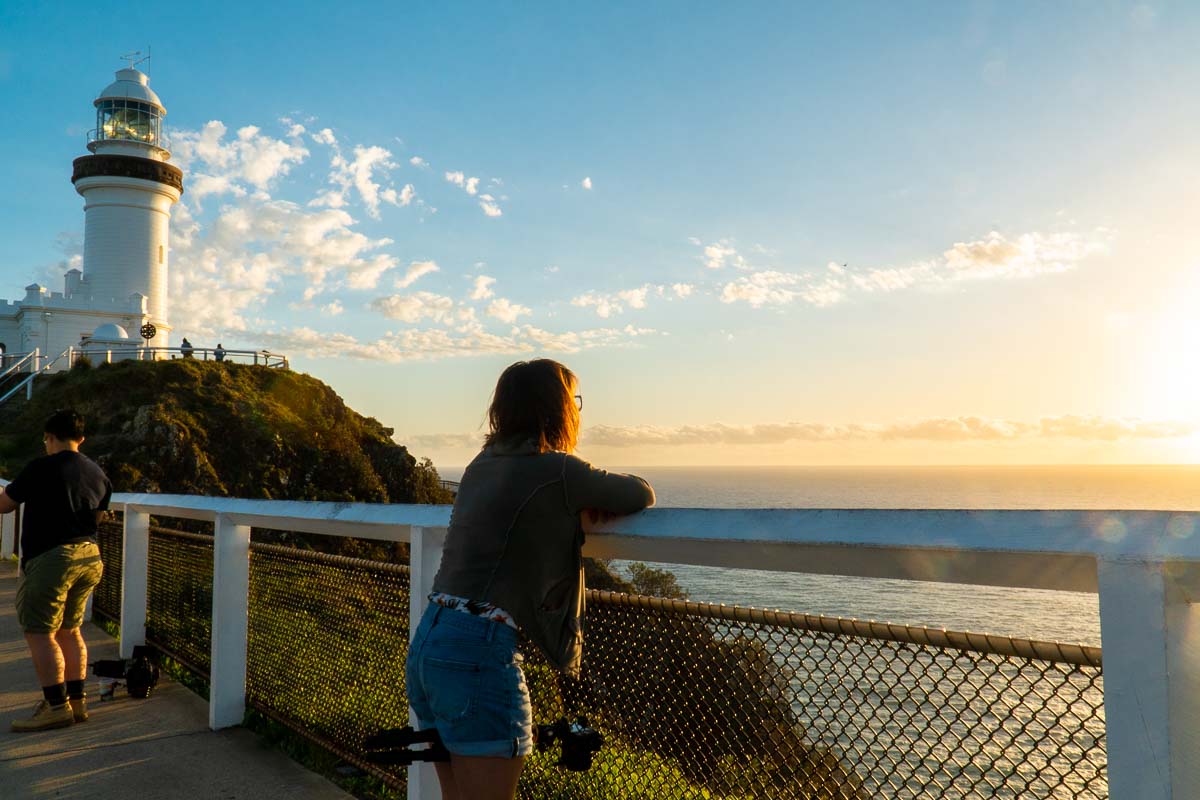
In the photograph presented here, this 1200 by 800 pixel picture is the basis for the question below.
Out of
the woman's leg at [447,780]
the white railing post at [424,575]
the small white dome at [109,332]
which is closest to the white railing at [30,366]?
the small white dome at [109,332]

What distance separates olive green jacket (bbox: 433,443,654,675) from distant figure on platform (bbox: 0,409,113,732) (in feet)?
13.3

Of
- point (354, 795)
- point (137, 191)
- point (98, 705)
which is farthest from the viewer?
point (137, 191)

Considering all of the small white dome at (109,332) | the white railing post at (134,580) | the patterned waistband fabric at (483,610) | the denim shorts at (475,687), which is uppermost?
the small white dome at (109,332)

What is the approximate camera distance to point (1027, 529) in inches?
60.9

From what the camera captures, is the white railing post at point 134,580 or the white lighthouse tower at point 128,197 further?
the white lighthouse tower at point 128,197

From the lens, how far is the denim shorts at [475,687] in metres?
2.16

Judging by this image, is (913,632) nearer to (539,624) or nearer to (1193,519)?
(1193,519)

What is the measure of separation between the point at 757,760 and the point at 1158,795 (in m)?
1.39

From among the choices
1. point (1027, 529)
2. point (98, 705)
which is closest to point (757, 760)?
point (1027, 529)

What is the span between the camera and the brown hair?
236 cm

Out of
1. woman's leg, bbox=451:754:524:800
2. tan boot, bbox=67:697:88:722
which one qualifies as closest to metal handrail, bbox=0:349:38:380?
tan boot, bbox=67:697:88:722

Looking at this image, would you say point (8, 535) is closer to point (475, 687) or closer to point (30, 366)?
point (475, 687)

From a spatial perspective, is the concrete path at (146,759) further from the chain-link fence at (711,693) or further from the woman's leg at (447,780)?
the woman's leg at (447,780)

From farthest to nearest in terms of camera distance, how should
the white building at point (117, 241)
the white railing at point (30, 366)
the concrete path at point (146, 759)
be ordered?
1. the white building at point (117, 241)
2. the white railing at point (30, 366)
3. the concrete path at point (146, 759)
